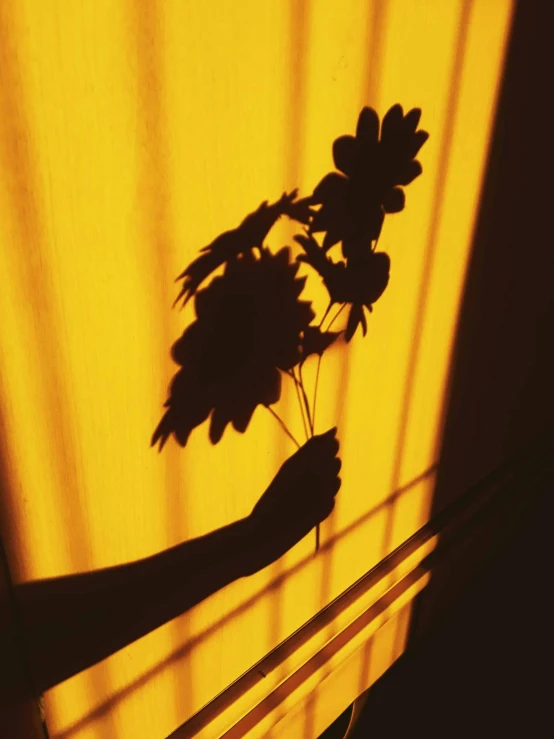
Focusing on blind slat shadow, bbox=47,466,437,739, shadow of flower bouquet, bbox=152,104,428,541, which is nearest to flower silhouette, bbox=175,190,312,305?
shadow of flower bouquet, bbox=152,104,428,541

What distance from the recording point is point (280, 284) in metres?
0.98

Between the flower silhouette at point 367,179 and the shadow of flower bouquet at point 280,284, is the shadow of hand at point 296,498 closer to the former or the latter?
the shadow of flower bouquet at point 280,284

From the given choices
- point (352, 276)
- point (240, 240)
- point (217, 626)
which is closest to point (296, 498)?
point (217, 626)

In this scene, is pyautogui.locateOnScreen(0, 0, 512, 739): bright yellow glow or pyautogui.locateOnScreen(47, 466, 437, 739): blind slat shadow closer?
pyautogui.locateOnScreen(0, 0, 512, 739): bright yellow glow

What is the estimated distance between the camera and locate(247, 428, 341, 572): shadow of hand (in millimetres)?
1172

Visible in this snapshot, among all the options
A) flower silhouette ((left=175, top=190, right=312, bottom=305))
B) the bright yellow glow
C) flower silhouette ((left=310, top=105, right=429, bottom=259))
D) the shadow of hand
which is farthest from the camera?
the shadow of hand

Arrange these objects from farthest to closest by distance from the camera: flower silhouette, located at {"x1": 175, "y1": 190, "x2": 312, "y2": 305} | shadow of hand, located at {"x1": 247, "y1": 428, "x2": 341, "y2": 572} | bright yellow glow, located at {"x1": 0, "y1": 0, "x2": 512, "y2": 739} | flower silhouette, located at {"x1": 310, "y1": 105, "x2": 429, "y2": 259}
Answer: shadow of hand, located at {"x1": 247, "y1": 428, "x2": 341, "y2": 572} < flower silhouette, located at {"x1": 310, "y1": 105, "x2": 429, "y2": 259} < flower silhouette, located at {"x1": 175, "y1": 190, "x2": 312, "y2": 305} < bright yellow glow, located at {"x1": 0, "y1": 0, "x2": 512, "y2": 739}

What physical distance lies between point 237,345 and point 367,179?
37 cm

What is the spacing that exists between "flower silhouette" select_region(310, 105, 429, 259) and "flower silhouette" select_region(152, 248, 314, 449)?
0.38 feet

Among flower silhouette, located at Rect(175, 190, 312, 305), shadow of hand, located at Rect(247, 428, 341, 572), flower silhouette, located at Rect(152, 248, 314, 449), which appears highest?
flower silhouette, located at Rect(175, 190, 312, 305)

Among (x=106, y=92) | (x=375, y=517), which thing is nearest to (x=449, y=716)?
(x=375, y=517)

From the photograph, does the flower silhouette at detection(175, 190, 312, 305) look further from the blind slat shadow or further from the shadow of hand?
the blind slat shadow

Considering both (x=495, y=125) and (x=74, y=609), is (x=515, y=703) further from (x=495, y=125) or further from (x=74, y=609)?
(x=495, y=125)

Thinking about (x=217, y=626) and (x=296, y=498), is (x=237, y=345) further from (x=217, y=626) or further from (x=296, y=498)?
(x=217, y=626)
